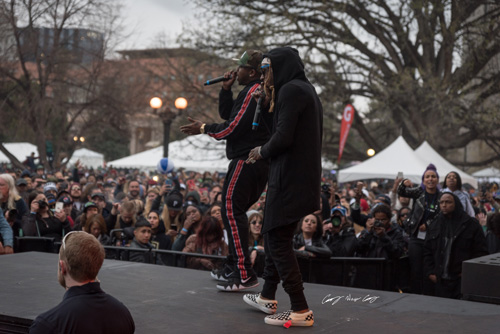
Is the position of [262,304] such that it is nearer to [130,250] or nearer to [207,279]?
[207,279]

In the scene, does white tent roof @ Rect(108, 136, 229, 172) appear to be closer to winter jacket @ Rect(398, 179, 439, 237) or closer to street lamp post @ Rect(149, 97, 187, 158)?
street lamp post @ Rect(149, 97, 187, 158)

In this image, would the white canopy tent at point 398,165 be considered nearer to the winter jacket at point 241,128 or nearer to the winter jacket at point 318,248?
the winter jacket at point 318,248

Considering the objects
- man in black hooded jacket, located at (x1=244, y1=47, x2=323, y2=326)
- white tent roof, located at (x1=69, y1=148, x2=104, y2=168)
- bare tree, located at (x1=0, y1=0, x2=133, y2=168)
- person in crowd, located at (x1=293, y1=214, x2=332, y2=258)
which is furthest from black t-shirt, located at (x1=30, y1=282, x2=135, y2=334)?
white tent roof, located at (x1=69, y1=148, x2=104, y2=168)

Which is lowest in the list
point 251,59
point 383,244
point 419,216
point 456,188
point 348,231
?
point 383,244

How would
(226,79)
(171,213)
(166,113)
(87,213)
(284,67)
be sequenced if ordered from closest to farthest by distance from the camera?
(284,67) → (226,79) → (87,213) → (171,213) → (166,113)

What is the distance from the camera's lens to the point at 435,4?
21.8 metres

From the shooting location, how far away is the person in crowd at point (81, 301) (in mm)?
3055

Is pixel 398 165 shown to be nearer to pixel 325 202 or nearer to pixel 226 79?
pixel 325 202

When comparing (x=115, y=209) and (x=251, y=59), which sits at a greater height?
(x=251, y=59)

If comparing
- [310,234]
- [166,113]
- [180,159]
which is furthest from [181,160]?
[310,234]

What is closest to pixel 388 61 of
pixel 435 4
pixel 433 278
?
pixel 435 4

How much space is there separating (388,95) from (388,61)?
2655 mm

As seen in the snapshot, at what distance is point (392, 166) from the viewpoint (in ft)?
58.7

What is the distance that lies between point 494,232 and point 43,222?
6.00m
